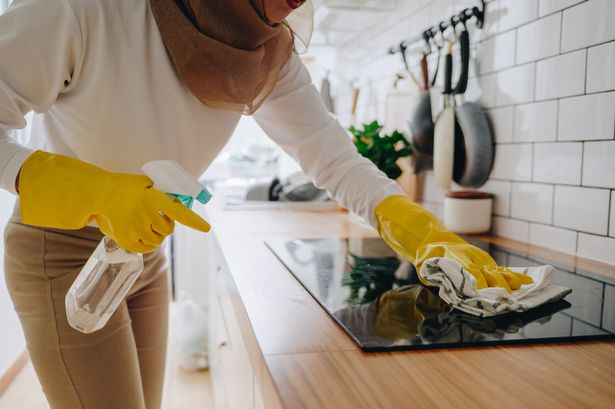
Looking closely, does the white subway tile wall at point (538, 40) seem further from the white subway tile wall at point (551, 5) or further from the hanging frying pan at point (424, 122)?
the hanging frying pan at point (424, 122)

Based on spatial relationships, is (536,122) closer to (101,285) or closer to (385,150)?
(385,150)

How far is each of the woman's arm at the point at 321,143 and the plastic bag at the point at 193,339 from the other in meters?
1.30

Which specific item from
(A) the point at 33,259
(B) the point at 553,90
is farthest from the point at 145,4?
(B) the point at 553,90

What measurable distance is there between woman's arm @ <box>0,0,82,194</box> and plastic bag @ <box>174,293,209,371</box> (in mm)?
→ 1512

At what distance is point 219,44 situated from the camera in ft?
2.45

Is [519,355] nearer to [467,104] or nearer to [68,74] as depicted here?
[68,74]

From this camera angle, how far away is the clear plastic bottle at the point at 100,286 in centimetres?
70

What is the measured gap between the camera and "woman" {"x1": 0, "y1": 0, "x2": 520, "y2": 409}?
0.62 meters

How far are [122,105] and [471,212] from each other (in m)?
0.84

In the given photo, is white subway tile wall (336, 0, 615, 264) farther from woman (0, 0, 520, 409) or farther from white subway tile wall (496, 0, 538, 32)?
woman (0, 0, 520, 409)

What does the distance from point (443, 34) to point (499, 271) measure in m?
0.96

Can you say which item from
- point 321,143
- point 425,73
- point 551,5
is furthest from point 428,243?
point 425,73

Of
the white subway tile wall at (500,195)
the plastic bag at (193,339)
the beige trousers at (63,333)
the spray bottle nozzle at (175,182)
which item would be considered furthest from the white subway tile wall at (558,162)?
the plastic bag at (193,339)

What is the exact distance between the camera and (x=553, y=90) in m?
1.07
